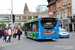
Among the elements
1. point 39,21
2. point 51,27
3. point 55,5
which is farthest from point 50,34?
point 55,5

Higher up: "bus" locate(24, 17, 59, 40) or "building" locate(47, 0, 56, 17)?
"building" locate(47, 0, 56, 17)

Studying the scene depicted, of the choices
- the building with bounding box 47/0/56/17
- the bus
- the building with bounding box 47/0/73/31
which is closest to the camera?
the bus

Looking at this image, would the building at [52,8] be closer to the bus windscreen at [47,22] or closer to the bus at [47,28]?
the bus at [47,28]

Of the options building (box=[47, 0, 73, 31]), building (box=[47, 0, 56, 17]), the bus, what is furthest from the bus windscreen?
A: building (box=[47, 0, 56, 17])

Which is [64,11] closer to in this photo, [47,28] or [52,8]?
[52,8]

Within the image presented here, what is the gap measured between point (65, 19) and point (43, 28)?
95.7 ft

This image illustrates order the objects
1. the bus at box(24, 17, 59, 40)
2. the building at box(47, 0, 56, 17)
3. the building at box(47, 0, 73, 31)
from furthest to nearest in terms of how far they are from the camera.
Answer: the building at box(47, 0, 56, 17) < the building at box(47, 0, 73, 31) < the bus at box(24, 17, 59, 40)

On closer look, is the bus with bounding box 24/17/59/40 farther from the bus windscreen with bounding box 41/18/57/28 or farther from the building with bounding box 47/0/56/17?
the building with bounding box 47/0/56/17

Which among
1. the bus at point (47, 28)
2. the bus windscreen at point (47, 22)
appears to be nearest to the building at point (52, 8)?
the bus at point (47, 28)

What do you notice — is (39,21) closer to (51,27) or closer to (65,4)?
(51,27)

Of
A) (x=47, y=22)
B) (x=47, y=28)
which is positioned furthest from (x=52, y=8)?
(x=47, y=28)

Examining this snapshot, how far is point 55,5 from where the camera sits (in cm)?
5284

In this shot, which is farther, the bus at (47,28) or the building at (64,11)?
the building at (64,11)

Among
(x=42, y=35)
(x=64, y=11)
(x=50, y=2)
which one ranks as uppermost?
(x=50, y=2)
